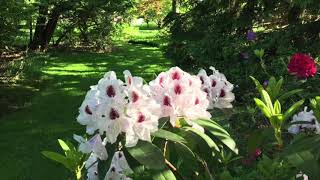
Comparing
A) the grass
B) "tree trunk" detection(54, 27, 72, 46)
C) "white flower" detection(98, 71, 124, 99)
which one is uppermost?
"white flower" detection(98, 71, 124, 99)

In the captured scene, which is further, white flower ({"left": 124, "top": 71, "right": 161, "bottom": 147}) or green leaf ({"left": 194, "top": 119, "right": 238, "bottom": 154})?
green leaf ({"left": 194, "top": 119, "right": 238, "bottom": 154})

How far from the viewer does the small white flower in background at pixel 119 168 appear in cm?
199

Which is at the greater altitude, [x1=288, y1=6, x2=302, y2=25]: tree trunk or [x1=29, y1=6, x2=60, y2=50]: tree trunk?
[x1=288, y1=6, x2=302, y2=25]: tree trunk

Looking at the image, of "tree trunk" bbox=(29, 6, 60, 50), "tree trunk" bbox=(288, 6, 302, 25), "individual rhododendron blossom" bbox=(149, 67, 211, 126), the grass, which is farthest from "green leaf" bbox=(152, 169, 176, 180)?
"tree trunk" bbox=(29, 6, 60, 50)

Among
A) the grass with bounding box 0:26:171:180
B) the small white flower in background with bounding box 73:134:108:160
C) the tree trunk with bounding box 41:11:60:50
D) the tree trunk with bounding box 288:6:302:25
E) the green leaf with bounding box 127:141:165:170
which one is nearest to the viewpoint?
the green leaf with bounding box 127:141:165:170

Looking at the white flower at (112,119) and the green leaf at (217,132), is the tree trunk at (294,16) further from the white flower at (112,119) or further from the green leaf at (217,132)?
the white flower at (112,119)

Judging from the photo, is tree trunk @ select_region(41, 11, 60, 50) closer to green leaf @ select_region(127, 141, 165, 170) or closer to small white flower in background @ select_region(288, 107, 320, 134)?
small white flower in background @ select_region(288, 107, 320, 134)

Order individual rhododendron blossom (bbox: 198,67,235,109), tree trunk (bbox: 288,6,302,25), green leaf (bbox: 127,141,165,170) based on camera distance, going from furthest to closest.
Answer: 1. tree trunk (bbox: 288,6,302,25)
2. individual rhododendron blossom (bbox: 198,67,235,109)
3. green leaf (bbox: 127,141,165,170)

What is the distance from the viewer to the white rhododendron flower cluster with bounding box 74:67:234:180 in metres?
1.80

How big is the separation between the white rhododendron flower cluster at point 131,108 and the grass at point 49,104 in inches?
151

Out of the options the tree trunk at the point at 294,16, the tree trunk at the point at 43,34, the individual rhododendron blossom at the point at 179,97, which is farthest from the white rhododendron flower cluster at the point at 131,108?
the tree trunk at the point at 43,34

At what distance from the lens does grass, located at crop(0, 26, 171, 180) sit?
617cm

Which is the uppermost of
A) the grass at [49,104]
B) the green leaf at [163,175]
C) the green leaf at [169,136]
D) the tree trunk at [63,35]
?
the green leaf at [169,136]

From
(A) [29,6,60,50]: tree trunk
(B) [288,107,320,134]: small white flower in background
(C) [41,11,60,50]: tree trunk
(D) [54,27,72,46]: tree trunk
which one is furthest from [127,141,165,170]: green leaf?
(D) [54,27,72,46]: tree trunk
